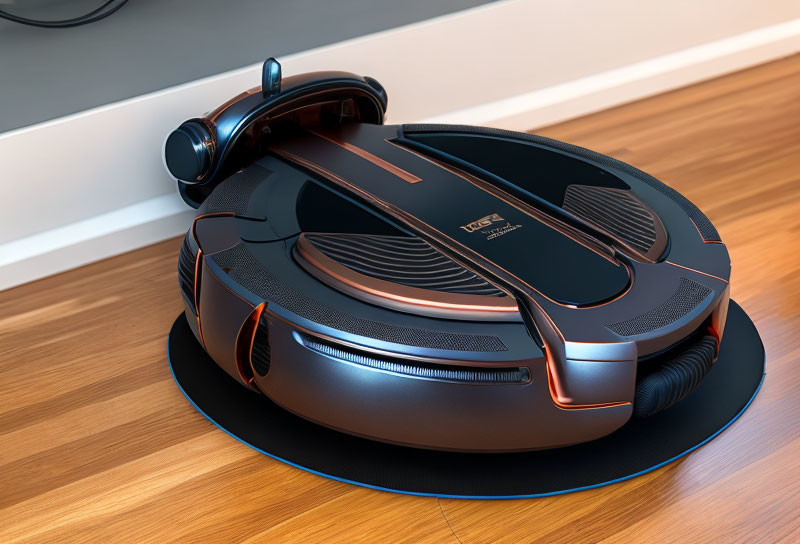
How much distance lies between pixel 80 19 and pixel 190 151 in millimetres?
469

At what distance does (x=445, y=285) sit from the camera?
1.12 metres

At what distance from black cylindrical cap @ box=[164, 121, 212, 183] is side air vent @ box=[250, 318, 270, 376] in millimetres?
438

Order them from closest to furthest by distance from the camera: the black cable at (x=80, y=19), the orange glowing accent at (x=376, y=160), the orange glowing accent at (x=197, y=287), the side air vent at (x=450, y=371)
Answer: the side air vent at (x=450, y=371)
the orange glowing accent at (x=197, y=287)
the orange glowing accent at (x=376, y=160)
the black cable at (x=80, y=19)

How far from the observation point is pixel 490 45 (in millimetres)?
2127

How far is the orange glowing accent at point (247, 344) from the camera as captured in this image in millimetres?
1123

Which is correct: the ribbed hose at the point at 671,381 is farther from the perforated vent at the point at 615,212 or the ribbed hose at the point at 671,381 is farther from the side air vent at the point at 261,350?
the side air vent at the point at 261,350

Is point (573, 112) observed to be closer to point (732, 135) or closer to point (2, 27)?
point (732, 135)

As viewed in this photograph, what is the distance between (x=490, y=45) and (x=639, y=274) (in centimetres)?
111

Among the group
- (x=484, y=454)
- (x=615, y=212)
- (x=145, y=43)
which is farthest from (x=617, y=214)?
(x=145, y=43)

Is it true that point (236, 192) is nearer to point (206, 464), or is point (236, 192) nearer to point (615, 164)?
point (206, 464)

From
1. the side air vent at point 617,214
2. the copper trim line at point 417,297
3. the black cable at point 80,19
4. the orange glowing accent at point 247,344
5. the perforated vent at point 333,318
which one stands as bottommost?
the orange glowing accent at point 247,344

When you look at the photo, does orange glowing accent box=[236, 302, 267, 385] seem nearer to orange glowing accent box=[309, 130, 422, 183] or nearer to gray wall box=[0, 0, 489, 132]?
orange glowing accent box=[309, 130, 422, 183]

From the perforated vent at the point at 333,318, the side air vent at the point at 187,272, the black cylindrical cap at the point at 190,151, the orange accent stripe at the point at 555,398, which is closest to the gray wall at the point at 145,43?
the black cylindrical cap at the point at 190,151

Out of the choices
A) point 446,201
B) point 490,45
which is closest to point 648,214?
point 446,201
